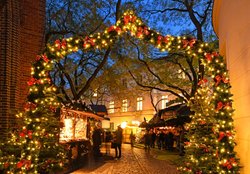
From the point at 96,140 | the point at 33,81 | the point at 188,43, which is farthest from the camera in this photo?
the point at 96,140

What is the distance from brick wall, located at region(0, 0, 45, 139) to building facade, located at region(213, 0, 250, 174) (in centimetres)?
623

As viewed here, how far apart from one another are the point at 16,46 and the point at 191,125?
641 cm

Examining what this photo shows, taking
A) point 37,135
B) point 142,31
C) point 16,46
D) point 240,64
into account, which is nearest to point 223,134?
point 240,64

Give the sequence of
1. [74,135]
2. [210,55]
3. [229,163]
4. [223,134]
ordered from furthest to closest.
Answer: [74,135] < [210,55] < [223,134] < [229,163]

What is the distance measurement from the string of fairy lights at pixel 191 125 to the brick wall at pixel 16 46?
2.33 meters

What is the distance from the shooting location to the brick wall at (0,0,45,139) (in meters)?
11.5

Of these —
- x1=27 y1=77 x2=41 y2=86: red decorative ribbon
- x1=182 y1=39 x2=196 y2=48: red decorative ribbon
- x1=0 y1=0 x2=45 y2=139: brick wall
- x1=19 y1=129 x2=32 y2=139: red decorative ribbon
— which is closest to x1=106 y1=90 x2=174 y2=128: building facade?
x1=0 y1=0 x2=45 y2=139: brick wall

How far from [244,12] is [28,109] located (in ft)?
17.6

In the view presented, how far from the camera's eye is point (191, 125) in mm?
9492

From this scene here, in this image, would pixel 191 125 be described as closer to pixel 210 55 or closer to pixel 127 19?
pixel 210 55

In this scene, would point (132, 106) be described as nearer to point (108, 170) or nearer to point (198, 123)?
point (108, 170)

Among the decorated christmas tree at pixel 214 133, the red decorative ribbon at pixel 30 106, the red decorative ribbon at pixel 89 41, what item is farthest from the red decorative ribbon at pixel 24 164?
the decorated christmas tree at pixel 214 133

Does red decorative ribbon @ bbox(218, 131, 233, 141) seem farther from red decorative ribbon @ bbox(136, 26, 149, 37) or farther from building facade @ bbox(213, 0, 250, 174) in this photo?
red decorative ribbon @ bbox(136, 26, 149, 37)

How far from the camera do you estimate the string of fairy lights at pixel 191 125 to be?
7.96m
